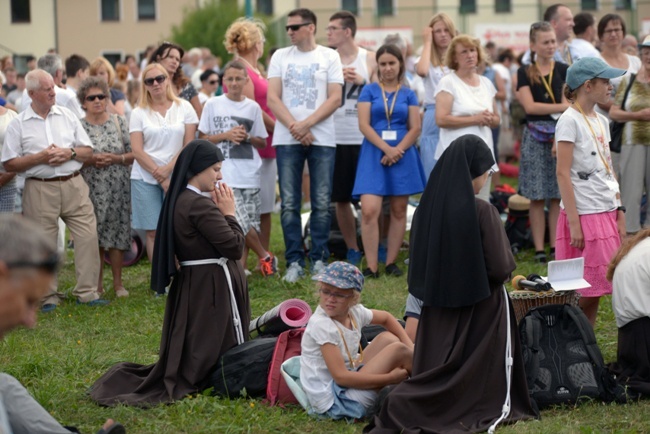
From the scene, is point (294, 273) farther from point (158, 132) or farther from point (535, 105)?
point (535, 105)

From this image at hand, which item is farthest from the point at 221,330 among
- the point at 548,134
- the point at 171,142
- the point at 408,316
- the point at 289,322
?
the point at 548,134

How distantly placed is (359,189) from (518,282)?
130 inches

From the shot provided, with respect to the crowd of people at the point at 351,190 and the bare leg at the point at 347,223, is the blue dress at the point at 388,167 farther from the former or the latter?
the bare leg at the point at 347,223

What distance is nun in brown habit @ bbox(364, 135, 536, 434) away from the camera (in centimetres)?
591

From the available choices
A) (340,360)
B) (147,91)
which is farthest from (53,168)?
(340,360)

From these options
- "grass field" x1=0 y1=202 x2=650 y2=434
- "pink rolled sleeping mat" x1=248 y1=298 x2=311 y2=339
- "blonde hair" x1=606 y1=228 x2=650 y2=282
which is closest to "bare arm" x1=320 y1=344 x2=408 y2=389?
"grass field" x1=0 y1=202 x2=650 y2=434

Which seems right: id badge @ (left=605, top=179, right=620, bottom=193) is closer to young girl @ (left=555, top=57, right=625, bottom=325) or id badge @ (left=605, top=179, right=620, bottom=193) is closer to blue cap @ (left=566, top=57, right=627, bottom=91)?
young girl @ (left=555, top=57, right=625, bottom=325)

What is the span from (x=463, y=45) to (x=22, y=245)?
7.04 m

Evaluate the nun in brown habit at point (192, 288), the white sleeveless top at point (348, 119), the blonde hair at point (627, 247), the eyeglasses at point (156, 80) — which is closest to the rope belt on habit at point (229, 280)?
the nun in brown habit at point (192, 288)

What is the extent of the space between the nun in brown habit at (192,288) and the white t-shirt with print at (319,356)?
687 millimetres

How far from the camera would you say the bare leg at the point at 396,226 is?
10.5 m

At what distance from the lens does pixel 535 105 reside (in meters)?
10.7

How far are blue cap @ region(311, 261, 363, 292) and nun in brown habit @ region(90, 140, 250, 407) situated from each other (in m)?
0.80

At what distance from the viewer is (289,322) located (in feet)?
23.9
